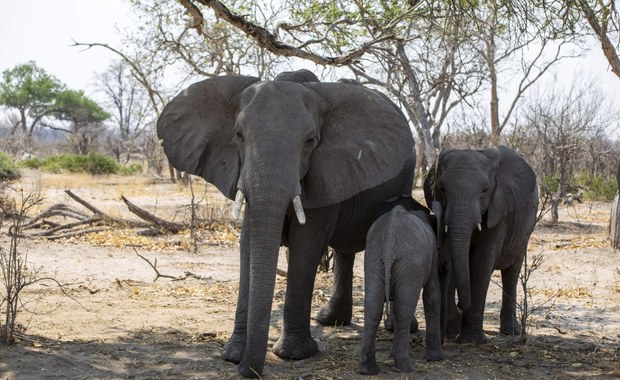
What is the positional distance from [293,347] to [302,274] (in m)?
0.58

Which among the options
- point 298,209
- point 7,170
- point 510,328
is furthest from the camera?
point 7,170

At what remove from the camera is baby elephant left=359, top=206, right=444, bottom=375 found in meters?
5.31

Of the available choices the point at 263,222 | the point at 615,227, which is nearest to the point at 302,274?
the point at 263,222

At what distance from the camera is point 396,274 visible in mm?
5367

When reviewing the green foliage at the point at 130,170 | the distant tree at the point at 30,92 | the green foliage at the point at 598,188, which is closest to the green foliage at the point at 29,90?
the distant tree at the point at 30,92

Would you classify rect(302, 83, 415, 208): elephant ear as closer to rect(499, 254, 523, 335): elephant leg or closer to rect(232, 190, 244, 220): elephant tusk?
rect(232, 190, 244, 220): elephant tusk

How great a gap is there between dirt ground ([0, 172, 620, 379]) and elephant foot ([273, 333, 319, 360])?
0.23 ft

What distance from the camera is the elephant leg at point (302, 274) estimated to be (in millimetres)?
5723

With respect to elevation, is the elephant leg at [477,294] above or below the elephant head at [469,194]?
below

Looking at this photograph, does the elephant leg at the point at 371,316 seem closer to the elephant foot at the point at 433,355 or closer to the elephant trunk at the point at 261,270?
the elephant foot at the point at 433,355

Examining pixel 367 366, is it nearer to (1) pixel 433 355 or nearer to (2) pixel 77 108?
(1) pixel 433 355

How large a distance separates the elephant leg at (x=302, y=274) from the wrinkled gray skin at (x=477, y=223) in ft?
3.24

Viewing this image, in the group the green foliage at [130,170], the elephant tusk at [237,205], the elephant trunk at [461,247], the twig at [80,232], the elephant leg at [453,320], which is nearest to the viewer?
the elephant tusk at [237,205]

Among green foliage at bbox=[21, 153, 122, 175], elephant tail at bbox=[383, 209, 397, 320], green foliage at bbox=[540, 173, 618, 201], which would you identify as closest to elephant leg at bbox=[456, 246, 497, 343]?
elephant tail at bbox=[383, 209, 397, 320]
